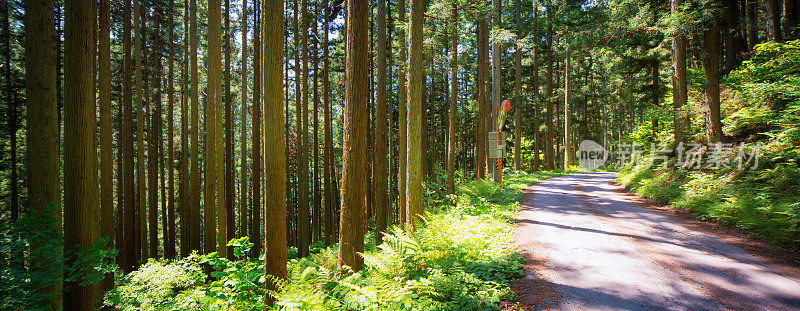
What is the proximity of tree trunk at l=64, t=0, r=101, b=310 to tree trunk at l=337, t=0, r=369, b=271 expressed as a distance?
14.3 ft

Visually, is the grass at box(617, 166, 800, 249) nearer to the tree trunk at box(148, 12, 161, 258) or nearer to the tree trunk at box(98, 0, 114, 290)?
the tree trunk at box(98, 0, 114, 290)

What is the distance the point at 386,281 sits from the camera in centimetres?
452

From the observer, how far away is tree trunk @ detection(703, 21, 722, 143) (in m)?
10.8

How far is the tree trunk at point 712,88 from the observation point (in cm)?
1081

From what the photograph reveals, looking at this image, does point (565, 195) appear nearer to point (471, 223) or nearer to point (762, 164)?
point (762, 164)

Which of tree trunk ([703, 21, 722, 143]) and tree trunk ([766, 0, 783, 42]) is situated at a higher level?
tree trunk ([766, 0, 783, 42])

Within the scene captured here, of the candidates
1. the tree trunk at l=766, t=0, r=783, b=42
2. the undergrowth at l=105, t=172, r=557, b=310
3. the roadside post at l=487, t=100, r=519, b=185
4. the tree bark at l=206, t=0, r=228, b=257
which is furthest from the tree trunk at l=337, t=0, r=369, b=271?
the tree trunk at l=766, t=0, r=783, b=42

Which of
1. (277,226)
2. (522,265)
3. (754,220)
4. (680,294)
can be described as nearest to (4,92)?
(277,226)

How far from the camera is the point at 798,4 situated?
40.5 ft

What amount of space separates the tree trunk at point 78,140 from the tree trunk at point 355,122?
4369 millimetres

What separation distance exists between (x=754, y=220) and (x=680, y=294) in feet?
15.6

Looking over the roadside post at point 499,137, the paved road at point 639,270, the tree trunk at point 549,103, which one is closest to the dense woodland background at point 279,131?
the paved road at point 639,270

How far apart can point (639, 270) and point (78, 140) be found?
9920 millimetres

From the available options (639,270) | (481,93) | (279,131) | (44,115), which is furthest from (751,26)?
(44,115)
